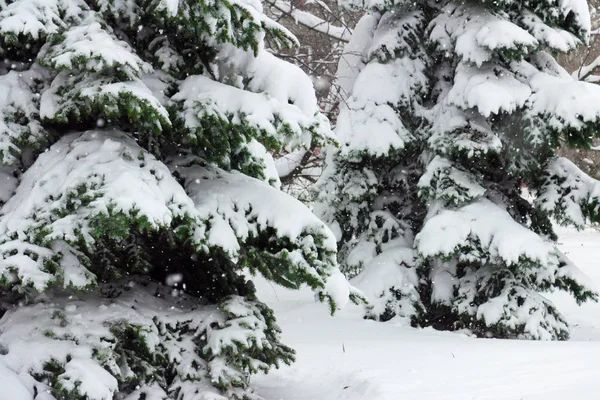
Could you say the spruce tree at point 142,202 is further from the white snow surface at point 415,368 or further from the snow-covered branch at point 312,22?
the snow-covered branch at point 312,22

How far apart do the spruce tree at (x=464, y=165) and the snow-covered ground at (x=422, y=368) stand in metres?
0.84

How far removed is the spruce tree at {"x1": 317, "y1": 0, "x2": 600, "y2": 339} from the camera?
766 centimetres

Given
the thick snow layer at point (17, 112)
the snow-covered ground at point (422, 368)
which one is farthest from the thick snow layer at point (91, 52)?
the snow-covered ground at point (422, 368)

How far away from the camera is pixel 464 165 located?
838 cm

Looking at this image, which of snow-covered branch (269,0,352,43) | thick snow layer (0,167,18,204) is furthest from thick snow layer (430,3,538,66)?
thick snow layer (0,167,18,204)

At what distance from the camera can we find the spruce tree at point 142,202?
3.56 metres

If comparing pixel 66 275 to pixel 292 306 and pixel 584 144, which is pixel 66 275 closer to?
pixel 584 144

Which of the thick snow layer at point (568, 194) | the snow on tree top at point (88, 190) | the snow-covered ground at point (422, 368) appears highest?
the snow on tree top at point (88, 190)

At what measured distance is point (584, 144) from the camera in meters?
7.70

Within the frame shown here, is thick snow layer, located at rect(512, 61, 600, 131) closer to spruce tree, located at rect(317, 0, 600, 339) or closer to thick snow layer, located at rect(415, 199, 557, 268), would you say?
spruce tree, located at rect(317, 0, 600, 339)

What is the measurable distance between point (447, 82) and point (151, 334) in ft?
21.1

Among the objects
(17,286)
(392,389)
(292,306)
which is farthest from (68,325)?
(292,306)

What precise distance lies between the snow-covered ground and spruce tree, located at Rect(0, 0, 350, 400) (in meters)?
1.24

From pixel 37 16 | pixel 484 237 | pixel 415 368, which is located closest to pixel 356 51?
pixel 484 237
